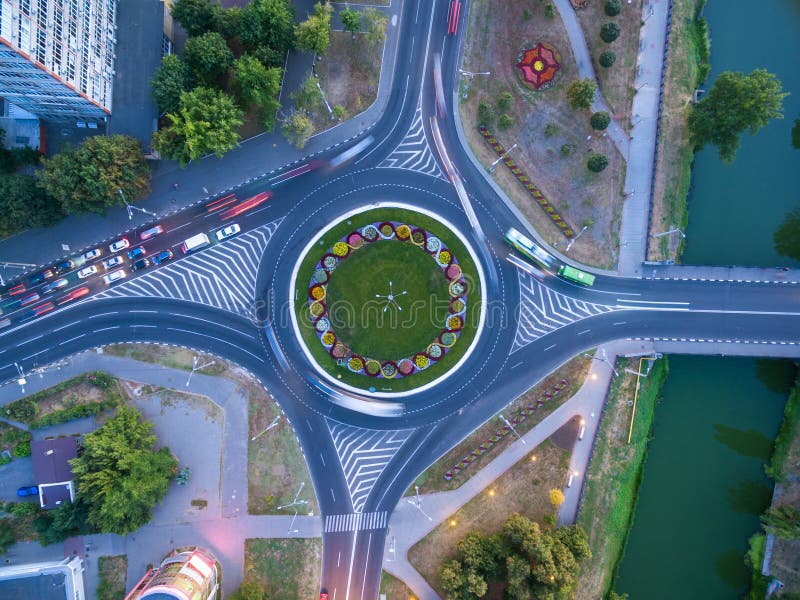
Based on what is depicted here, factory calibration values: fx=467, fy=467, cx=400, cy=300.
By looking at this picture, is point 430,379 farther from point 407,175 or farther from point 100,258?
point 100,258

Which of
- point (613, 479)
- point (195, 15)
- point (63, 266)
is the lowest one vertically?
point (613, 479)

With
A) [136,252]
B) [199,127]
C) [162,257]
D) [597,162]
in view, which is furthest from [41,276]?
[597,162]

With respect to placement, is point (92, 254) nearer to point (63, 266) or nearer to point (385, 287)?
point (63, 266)

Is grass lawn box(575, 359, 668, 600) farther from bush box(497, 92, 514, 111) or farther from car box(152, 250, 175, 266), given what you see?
car box(152, 250, 175, 266)

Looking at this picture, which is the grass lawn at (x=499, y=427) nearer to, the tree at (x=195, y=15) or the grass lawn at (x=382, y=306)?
the grass lawn at (x=382, y=306)

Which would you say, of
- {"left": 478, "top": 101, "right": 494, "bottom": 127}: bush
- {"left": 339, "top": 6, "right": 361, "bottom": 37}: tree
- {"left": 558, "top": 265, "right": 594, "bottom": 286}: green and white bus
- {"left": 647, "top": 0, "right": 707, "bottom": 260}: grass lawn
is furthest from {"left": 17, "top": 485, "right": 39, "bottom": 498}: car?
{"left": 647, "top": 0, "right": 707, "bottom": 260}: grass lawn
